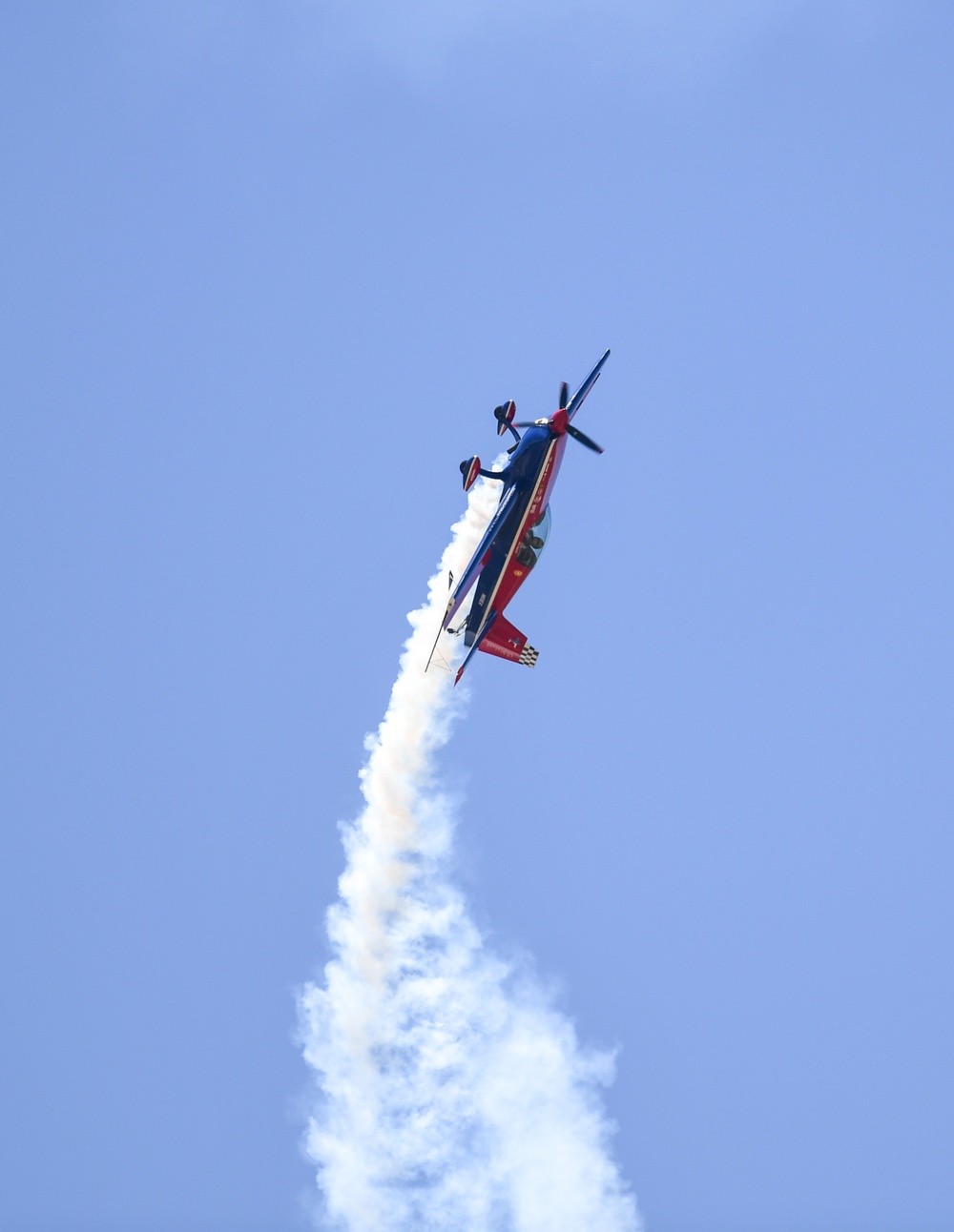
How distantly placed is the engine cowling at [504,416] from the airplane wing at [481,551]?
2.48 m

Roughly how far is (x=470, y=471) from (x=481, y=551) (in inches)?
125

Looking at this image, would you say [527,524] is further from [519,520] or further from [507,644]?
[507,644]

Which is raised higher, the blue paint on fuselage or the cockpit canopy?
the blue paint on fuselage

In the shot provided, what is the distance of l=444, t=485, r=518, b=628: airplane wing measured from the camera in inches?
5925

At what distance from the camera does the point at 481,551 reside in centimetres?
15112

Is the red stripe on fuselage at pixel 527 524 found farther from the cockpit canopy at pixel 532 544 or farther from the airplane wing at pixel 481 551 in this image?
the airplane wing at pixel 481 551

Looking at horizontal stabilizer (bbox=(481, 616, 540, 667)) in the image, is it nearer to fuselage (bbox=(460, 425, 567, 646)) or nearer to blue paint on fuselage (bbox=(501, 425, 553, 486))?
fuselage (bbox=(460, 425, 567, 646))

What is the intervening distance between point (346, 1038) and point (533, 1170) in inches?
341

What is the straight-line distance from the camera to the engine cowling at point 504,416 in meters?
152

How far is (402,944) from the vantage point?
155375 millimetres

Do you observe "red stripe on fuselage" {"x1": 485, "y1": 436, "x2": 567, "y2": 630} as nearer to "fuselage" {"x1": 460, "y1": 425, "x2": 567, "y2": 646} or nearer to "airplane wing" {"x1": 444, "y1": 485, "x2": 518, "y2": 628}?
"fuselage" {"x1": 460, "y1": 425, "x2": 567, "y2": 646}

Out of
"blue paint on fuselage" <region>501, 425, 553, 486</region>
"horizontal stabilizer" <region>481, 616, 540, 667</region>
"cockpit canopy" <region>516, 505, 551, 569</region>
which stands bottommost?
"horizontal stabilizer" <region>481, 616, 540, 667</region>

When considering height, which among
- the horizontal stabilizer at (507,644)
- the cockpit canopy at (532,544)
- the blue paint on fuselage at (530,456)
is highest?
the blue paint on fuselage at (530,456)

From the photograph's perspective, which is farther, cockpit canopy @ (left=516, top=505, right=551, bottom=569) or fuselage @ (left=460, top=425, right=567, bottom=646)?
cockpit canopy @ (left=516, top=505, right=551, bottom=569)
